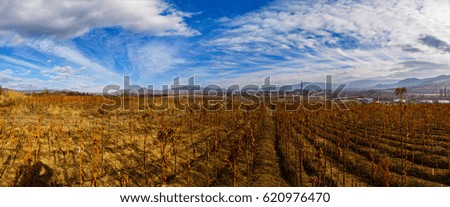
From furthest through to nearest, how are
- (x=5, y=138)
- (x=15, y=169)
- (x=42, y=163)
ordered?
(x=5, y=138), (x=42, y=163), (x=15, y=169)

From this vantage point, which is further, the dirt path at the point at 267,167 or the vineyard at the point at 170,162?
the dirt path at the point at 267,167

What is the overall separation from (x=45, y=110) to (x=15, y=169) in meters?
8.99

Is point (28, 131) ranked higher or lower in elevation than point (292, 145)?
higher

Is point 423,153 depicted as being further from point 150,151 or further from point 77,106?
point 77,106

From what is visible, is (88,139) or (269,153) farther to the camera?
(269,153)

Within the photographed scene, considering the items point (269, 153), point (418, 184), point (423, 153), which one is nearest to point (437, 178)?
point (418, 184)

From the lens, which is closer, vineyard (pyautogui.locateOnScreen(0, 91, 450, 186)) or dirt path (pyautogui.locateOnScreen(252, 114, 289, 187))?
vineyard (pyautogui.locateOnScreen(0, 91, 450, 186))

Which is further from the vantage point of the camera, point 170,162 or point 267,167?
point 170,162

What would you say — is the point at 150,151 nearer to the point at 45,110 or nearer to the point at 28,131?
the point at 28,131

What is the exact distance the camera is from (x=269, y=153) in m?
12.0

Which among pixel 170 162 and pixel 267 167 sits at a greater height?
pixel 170 162
